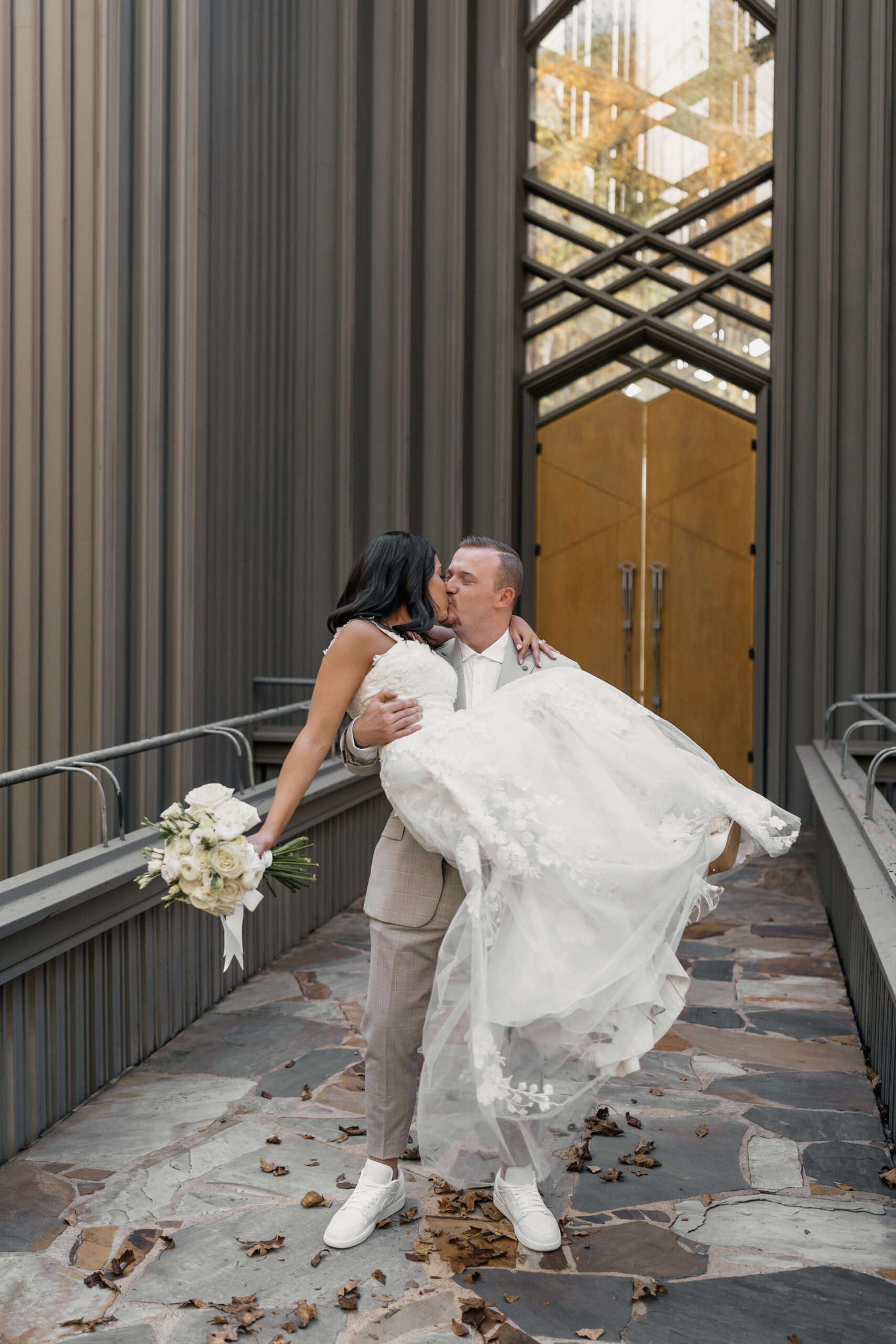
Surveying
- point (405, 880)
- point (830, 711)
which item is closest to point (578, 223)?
point (830, 711)

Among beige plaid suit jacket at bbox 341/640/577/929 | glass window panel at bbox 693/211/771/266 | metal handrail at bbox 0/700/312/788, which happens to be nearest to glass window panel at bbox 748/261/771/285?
glass window panel at bbox 693/211/771/266

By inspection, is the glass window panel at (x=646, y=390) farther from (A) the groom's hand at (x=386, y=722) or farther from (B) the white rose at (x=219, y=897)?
(B) the white rose at (x=219, y=897)

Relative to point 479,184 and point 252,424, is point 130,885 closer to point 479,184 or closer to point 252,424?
point 252,424

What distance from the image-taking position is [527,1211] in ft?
9.78

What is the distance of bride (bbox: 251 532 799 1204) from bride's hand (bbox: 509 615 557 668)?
15 cm

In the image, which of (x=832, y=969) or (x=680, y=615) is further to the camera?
(x=680, y=615)

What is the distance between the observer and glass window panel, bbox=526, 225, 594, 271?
9.43 m

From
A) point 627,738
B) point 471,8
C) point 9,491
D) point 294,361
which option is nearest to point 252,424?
point 294,361

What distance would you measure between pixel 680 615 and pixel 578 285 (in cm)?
280

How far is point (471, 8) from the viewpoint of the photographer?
362 inches

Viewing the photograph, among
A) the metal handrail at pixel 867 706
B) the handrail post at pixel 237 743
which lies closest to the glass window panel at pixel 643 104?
the metal handrail at pixel 867 706

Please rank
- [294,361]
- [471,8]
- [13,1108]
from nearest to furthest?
[13,1108] < [294,361] < [471,8]

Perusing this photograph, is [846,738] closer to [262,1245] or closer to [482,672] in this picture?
[482,672]

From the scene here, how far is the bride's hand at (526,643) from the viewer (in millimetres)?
3135
